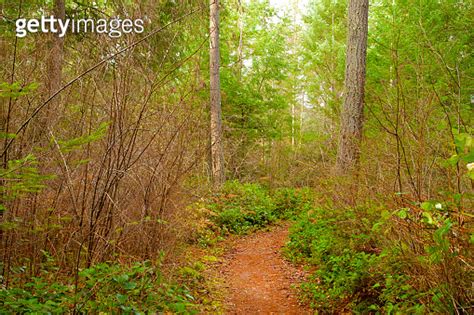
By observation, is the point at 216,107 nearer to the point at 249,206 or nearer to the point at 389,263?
the point at 249,206

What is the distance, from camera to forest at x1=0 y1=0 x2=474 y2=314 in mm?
2760

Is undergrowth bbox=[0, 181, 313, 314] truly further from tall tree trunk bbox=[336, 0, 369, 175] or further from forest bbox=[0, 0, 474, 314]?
tall tree trunk bbox=[336, 0, 369, 175]

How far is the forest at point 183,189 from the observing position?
9.05 ft

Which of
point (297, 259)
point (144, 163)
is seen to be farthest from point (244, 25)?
point (144, 163)

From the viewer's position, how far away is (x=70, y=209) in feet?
12.0

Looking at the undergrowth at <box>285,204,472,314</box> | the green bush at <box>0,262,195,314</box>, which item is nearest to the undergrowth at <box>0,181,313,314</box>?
the green bush at <box>0,262,195,314</box>

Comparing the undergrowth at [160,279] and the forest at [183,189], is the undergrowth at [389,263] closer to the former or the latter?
the forest at [183,189]

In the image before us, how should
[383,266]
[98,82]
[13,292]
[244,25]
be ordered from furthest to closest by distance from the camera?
[244,25] → [383,266] → [98,82] → [13,292]

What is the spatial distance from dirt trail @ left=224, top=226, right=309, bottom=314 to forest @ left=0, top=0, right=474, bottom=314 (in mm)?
38

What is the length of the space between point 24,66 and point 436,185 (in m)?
4.31

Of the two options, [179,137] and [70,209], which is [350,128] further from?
[70,209]

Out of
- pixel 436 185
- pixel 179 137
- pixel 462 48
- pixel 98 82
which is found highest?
pixel 462 48

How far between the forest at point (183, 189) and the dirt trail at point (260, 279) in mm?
38

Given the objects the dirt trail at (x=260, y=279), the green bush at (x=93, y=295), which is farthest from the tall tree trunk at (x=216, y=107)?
the green bush at (x=93, y=295)
